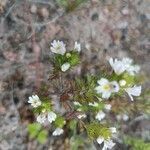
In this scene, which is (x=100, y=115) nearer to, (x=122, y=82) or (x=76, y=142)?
(x=76, y=142)

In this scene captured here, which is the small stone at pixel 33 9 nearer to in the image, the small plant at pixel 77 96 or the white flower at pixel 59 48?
the small plant at pixel 77 96

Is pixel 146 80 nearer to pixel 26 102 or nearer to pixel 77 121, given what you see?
pixel 77 121

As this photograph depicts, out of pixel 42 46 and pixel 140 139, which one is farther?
pixel 140 139

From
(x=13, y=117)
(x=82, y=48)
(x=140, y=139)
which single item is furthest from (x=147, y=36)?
(x=13, y=117)

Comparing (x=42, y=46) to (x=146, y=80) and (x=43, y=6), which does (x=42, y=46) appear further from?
(x=146, y=80)

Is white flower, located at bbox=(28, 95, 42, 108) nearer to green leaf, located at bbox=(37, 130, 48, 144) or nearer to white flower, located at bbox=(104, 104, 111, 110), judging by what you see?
green leaf, located at bbox=(37, 130, 48, 144)

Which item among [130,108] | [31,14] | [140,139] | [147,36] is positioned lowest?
[140,139]

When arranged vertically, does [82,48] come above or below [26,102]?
above
